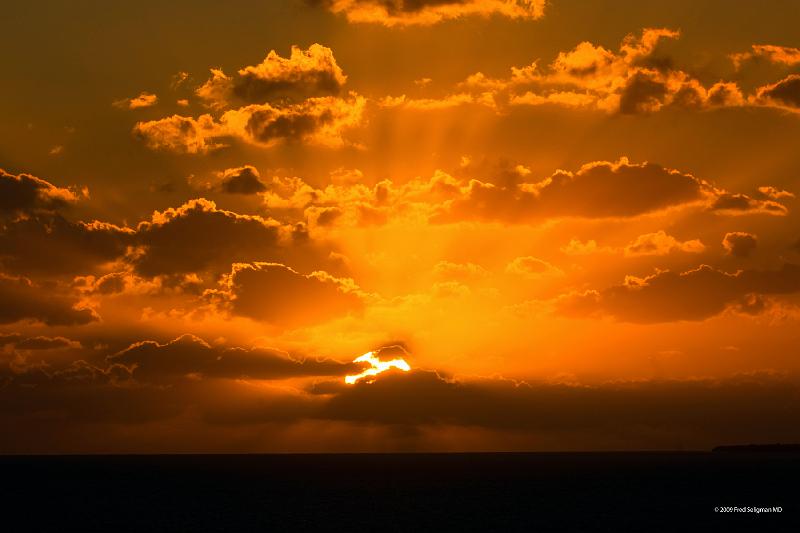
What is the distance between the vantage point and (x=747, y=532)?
391ft

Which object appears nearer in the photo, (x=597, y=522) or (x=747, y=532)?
(x=747, y=532)

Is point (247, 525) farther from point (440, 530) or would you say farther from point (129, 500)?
point (129, 500)

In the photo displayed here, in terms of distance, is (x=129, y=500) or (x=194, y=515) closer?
(x=194, y=515)

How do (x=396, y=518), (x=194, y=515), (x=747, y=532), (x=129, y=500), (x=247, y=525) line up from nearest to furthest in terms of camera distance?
(x=747, y=532) → (x=247, y=525) → (x=396, y=518) → (x=194, y=515) → (x=129, y=500)

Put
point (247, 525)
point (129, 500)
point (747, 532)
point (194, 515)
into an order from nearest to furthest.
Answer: point (747, 532), point (247, 525), point (194, 515), point (129, 500)

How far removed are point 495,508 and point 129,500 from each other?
266 ft

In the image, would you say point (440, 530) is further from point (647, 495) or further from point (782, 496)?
point (782, 496)

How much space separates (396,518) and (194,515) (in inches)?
1408

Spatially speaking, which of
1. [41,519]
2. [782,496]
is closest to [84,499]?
[41,519]

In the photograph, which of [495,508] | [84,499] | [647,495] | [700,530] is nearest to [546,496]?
[647,495]

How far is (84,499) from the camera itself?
19250 centimetres

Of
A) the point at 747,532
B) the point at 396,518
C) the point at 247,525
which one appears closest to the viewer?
the point at 747,532

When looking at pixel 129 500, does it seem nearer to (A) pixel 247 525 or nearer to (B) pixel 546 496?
(A) pixel 247 525

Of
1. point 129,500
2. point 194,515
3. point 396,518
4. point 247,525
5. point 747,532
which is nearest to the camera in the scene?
point 747,532
